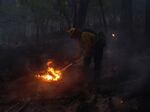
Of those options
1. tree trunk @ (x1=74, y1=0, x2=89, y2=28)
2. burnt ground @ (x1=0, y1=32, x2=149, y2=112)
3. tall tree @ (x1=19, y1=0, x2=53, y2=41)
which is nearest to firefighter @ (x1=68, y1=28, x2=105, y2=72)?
burnt ground @ (x1=0, y1=32, x2=149, y2=112)

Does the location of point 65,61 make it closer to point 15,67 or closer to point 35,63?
point 35,63

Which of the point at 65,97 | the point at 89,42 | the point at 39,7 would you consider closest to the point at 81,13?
the point at 89,42

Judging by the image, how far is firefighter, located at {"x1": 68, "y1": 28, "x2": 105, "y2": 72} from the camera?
458 inches

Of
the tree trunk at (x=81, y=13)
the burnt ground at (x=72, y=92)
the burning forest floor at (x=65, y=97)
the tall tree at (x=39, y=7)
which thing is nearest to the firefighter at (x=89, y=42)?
the burnt ground at (x=72, y=92)

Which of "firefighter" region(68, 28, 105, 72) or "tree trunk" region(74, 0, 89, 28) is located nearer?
"firefighter" region(68, 28, 105, 72)

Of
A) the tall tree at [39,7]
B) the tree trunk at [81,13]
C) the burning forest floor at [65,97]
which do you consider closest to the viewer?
the burning forest floor at [65,97]

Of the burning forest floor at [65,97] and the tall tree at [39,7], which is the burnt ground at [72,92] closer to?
the burning forest floor at [65,97]

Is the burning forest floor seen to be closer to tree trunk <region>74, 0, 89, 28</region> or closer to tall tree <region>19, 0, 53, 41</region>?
tree trunk <region>74, 0, 89, 28</region>

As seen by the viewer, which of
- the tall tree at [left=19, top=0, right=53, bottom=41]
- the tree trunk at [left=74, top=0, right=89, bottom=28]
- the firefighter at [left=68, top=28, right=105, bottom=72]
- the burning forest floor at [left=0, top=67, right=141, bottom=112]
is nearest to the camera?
the burning forest floor at [left=0, top=67, right=141, bottom=112]

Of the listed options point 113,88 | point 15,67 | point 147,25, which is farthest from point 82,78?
point 147,25

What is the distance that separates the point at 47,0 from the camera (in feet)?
103

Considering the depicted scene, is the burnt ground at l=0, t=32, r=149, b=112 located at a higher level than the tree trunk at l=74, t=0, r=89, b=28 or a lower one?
lower

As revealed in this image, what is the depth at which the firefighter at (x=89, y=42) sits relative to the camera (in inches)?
458

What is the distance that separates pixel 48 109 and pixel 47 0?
23254 millimetres
